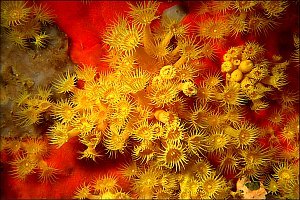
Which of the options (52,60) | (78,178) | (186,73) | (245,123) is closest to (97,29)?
(52,60)

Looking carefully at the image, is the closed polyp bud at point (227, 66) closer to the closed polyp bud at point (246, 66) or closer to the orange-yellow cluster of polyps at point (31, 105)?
the closed polyp bud at point (246, 66)

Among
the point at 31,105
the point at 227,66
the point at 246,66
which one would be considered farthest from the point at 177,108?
the point at 31,105

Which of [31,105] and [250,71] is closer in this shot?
[31,105]

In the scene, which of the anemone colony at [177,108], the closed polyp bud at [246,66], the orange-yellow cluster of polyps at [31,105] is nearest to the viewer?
the anemone colony at [177,108]

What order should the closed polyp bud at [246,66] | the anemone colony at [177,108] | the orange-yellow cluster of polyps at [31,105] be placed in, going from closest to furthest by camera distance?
the anemone colony at [177,108] < the orange-yellow cluster of polyps at [31,105] < the closed polyp bud at [246,66]

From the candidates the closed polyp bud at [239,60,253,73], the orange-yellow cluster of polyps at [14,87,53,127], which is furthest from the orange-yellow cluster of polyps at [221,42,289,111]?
the orange-yellow cluster of polyps at [14,87,53,127]

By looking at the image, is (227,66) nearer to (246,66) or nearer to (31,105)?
(246,66)

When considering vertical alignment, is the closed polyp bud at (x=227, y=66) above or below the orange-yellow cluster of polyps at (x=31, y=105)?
above

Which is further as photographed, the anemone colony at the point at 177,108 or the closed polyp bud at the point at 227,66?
the closed polyp bud at the point at 227,66

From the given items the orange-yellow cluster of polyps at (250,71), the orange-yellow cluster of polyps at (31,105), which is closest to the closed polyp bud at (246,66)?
the orange-yellow cluster of polyps at (250,71)
